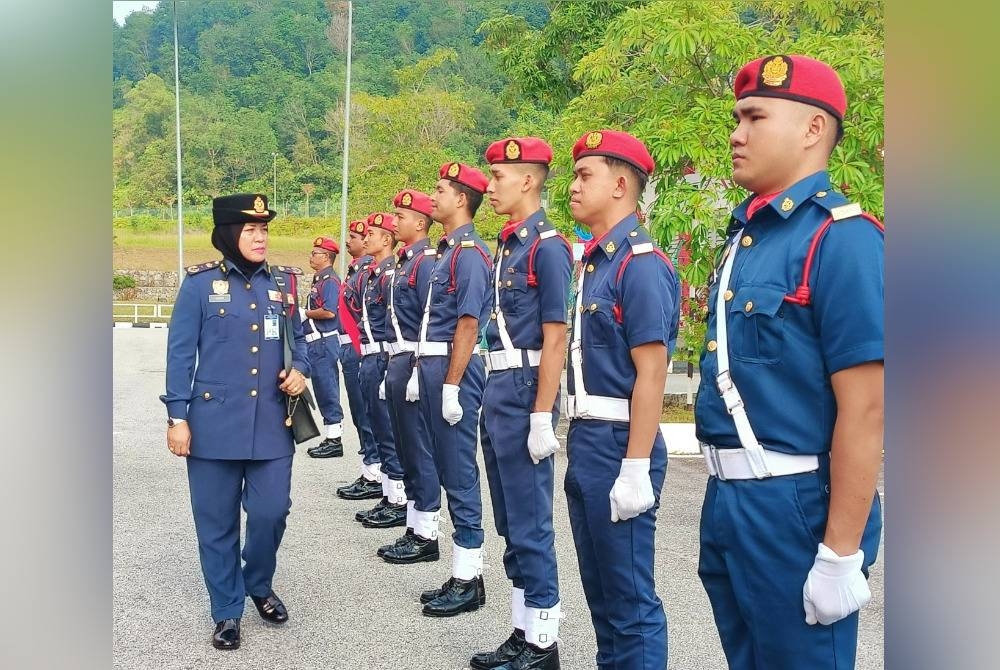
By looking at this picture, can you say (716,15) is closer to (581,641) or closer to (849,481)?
(581,641)

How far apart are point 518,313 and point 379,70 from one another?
3657 centimetres

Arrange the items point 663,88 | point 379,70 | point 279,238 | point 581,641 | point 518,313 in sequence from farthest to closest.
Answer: point 279,238 < point 379,70 < point 663,88 < point 581,641 < point 518,313

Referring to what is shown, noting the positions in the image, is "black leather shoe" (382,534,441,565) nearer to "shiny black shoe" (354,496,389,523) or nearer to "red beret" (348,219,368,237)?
"shiny black shoe" (354,496,389,523)

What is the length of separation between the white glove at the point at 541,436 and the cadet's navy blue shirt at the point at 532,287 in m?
0.39

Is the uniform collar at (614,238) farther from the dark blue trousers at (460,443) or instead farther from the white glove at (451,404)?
the dark blue trousers at (460,443)

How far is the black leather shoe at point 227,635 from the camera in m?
4.47

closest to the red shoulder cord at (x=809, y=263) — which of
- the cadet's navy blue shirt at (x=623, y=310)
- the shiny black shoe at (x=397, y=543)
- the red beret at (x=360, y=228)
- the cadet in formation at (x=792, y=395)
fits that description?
the cadet in formation at (x=792, y=395)

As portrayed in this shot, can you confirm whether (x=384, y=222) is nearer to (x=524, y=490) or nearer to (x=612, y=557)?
(x=524, y=490)

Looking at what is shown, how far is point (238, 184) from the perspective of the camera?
4231 centimetres
